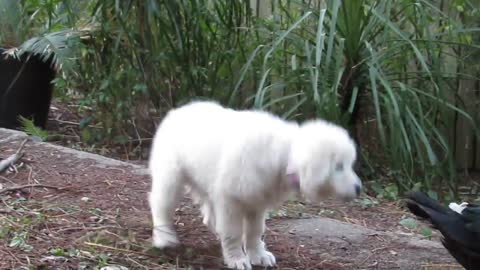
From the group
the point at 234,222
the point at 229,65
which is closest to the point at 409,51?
the point at 229,65

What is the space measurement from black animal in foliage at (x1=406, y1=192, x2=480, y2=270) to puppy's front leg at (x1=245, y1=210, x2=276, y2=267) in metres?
0.64

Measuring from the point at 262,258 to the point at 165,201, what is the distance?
19.5 inches

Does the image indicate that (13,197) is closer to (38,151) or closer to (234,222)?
(38,151)

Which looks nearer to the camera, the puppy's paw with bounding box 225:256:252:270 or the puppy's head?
the puppy's head

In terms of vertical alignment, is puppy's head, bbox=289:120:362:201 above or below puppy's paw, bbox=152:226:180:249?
above

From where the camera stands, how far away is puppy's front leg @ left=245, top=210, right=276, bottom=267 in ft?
12.0

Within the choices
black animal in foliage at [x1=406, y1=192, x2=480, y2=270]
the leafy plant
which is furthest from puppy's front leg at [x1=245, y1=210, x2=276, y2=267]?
the leafy plant

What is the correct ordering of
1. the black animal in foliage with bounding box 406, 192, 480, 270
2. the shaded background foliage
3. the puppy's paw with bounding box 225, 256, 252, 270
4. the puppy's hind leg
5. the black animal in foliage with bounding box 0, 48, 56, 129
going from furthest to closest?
the black animal in foliage with bounding box 0, 48, 56, 129
the shaded background foliage
the puppy's hind leg
the puppy's paw with bounding box 225, 256, 252, 270
the black animal in foliage with bounding box 406, 192, 480, 270

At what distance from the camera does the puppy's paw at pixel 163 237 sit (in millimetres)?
3820

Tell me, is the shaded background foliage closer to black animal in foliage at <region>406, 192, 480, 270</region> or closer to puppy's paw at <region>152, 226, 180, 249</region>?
puppy's paw at <region>152, 226, 180, 249</region>

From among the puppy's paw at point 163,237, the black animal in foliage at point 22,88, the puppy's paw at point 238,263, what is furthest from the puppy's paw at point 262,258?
the black animal in foliage at point 22,88

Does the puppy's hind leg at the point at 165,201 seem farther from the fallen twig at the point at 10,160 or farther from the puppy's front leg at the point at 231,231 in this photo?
the fallen twig at the point at 10,160

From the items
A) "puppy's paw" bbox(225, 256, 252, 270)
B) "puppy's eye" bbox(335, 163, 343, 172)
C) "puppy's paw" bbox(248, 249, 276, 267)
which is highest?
"puppy's eye" bbox(335, 163, 343, 172)

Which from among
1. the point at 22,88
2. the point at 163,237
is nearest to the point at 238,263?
the point at 163,237
